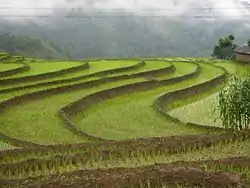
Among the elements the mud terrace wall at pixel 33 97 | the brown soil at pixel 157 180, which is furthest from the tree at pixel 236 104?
the brown soil at pixel 157 180

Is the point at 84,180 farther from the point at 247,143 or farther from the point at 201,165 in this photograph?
the point at 247,143

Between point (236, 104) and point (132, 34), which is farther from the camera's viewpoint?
point (132, 34)

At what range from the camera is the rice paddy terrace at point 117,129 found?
23.6 feet

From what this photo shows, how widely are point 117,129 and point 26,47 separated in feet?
281

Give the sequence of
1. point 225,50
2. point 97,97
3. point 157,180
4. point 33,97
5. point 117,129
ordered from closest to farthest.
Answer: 1. point 157,180
2. point 117,129
3. point 33,97
4. point 97,97
5. point 225,50

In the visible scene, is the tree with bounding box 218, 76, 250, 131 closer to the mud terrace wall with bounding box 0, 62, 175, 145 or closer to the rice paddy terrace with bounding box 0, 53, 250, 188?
the rice paddy terrace with bounding box 0, 53, 250, 188

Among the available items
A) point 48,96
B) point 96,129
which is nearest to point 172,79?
point 48,96

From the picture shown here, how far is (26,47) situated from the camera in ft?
321

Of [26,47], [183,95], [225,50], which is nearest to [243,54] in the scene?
[225,50]

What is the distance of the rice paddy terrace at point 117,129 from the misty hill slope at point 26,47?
6883 cm

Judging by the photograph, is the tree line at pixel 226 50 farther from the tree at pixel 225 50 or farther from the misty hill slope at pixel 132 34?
the misty hill slope at pixel 132 34

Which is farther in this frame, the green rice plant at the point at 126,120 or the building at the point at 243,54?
the building at the point at 243,54

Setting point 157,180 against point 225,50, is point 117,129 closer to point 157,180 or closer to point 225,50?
point 157,180

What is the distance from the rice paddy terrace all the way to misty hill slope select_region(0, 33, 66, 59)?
68.8m
